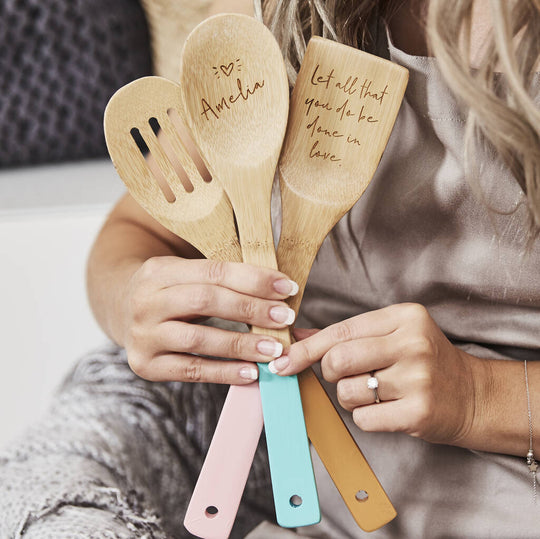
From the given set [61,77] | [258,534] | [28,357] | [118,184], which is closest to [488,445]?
[258,534]

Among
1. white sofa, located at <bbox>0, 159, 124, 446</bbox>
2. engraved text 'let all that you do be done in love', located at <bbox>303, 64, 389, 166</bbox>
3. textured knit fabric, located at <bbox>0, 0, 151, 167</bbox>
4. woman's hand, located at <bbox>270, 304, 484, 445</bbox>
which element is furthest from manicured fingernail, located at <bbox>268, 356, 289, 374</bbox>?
textured knit fabric, located at <bbox>0, 0, 151, 167</bbox>

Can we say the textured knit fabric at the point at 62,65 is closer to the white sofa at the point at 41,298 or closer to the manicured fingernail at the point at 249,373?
the white sofa at the point at 41,298

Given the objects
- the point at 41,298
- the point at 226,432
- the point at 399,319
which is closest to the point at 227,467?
the point at 226,432

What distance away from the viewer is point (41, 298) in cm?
88

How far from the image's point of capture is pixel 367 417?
0.40m

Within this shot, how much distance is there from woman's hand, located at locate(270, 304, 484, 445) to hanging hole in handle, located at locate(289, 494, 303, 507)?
6 cm

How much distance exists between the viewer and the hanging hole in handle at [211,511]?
1.29 ft

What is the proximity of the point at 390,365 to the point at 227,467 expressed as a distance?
0.39 feet

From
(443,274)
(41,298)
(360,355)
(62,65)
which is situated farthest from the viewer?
(62,65)

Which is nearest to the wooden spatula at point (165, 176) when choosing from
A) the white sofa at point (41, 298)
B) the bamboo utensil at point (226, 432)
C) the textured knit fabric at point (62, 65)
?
the bamboo utensil at point (226, 432)

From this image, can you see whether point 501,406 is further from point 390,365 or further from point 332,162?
point 332,162

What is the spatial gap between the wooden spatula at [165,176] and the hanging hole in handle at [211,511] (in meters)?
0.16

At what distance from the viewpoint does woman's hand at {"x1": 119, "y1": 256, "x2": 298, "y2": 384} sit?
0.38 meters

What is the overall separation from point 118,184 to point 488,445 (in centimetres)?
73
